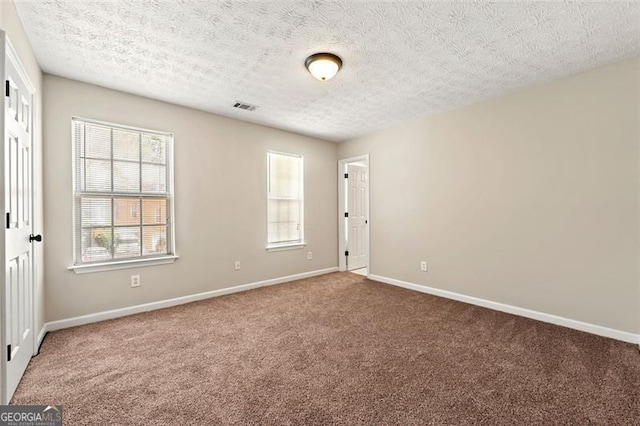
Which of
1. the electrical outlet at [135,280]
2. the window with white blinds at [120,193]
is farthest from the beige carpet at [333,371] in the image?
the window with white blinds at [120,193]

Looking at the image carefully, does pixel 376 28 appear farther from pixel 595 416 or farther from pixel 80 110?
pixel 80 110

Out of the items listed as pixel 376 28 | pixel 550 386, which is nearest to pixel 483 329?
pixel 550 386

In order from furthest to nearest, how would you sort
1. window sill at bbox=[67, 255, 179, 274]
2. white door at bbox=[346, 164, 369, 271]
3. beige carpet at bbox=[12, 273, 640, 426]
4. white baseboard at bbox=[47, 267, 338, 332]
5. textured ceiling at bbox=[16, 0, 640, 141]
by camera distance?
white door at bbox=[346, 164, 369, 271] → window sill at bbox=[67, 255, 179, 274] → white baseboard at bbox=[47, 267, 338, 332] → textured ceiling at bbox=[16, 0, 640, 141] → beige carpet at bbox=[12, 273, 640, 426]

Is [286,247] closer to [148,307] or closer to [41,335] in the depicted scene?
[148,307]

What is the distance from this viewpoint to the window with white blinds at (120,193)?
9.78 feet

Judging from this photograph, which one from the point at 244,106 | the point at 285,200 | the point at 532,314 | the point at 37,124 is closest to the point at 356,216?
the point at 285,200

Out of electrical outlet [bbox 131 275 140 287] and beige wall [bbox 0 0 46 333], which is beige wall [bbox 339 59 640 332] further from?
beige wall [bbox 0 0 46 333]

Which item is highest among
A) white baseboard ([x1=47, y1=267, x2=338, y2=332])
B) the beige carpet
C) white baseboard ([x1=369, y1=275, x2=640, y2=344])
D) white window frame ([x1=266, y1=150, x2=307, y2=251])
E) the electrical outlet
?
white window frame ([x1=266, y1=150, x2=307, y2=251])

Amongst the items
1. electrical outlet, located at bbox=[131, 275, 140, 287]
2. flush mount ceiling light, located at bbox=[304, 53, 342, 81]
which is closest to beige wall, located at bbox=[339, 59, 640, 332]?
flush mount ceiling light, located at bbox=[304, 53, 342, 81]

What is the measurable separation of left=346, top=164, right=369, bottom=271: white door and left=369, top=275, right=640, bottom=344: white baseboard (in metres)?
1.27

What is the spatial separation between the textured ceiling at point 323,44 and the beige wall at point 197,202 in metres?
0.28

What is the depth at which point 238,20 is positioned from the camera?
2.01 metres

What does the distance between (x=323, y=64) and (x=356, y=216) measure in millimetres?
3502

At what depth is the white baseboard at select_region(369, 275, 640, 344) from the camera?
2.57m
